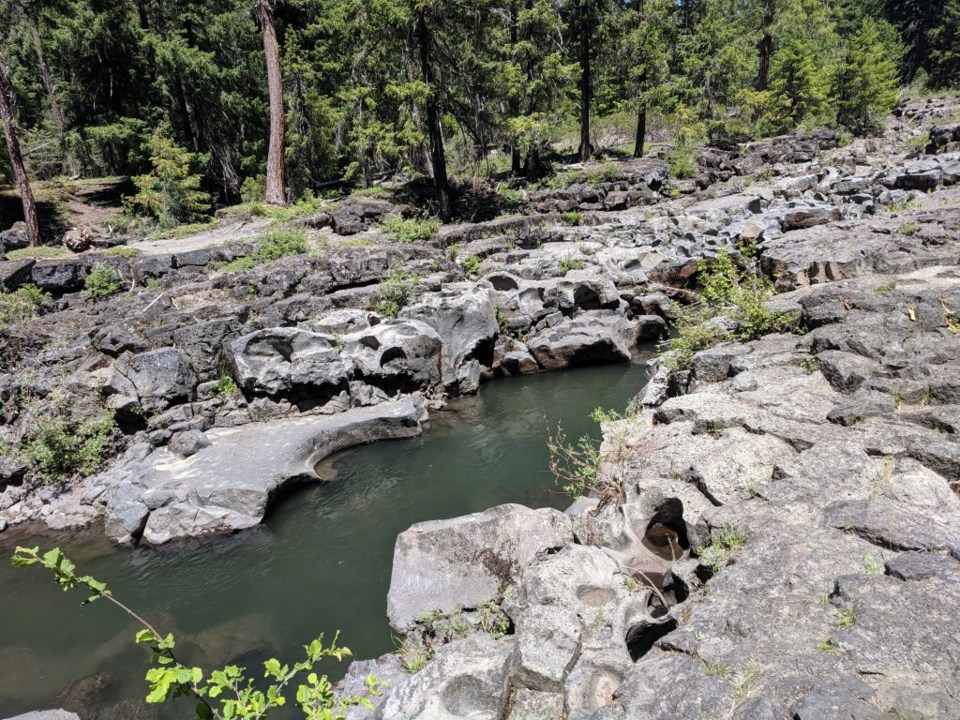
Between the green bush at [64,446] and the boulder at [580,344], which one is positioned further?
the boulder at [580,344]

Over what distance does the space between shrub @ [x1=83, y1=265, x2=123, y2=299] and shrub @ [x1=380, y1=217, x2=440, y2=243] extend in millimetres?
8996

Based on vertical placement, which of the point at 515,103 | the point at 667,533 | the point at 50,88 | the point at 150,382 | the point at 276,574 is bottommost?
the point at 276,574

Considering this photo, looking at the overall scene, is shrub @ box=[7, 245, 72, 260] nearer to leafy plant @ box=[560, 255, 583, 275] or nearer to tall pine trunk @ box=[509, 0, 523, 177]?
leafy plant @ box=[560, 255, 583, 275]

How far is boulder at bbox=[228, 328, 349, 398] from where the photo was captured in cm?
1237

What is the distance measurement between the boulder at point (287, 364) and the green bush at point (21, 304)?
615cm

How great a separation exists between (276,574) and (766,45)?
134 ft

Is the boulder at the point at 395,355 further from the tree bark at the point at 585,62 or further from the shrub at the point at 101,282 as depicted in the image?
the tree bark at the point at 585,62

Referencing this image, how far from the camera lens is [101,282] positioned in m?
16.1

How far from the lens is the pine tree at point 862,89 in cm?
3181

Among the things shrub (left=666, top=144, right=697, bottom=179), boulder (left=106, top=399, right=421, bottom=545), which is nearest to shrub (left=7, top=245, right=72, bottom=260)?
boulder (left=106, top=399, right=421, bottom=545)

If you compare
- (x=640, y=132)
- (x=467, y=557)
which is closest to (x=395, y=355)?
(x=467, y=557)

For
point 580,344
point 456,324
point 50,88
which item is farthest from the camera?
point 50,88

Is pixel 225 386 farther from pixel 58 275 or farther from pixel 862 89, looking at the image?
pixel 862 89

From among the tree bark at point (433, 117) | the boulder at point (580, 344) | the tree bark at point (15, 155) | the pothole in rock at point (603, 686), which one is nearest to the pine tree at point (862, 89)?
the tree bark at point (433, 117)
